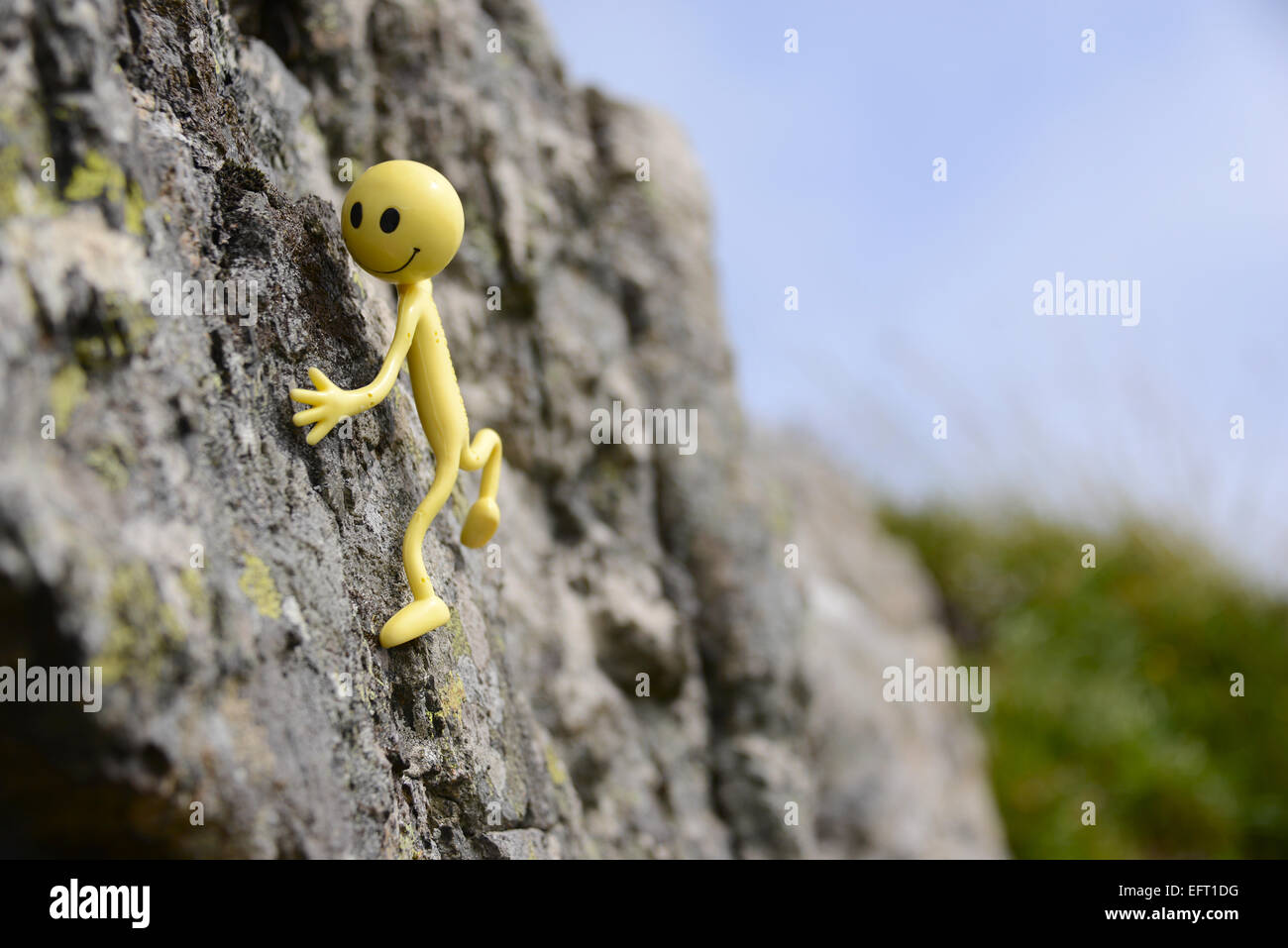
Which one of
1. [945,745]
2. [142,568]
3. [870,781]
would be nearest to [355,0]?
[142,568]

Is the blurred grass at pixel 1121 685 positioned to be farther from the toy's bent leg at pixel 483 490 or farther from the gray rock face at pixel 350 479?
the toy's bent leg at pixel 483 490

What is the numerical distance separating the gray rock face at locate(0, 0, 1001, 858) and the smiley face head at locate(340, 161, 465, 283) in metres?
0.12

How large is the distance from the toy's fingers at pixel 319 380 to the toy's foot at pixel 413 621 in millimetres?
352

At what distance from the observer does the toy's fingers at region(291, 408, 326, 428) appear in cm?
126

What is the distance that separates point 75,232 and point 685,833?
80.8 inches

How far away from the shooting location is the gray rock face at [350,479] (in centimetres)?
100

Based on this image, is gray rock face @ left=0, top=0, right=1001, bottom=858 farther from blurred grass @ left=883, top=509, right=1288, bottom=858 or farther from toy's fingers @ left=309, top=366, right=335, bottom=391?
blurred grass @ left=883, top=509, right=1288, bottom=858

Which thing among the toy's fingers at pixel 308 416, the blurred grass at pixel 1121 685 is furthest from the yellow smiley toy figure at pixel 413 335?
the blurred grass at pixel 1121 685

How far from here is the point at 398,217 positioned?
134cm

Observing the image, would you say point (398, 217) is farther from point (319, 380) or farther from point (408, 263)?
point (319, 380)

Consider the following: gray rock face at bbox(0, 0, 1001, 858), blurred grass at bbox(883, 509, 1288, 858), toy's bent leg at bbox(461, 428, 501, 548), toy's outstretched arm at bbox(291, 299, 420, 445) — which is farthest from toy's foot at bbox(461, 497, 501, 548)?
blurred grass at bbox(883, 509, 1288, 858)

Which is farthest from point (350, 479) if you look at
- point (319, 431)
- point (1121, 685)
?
point (1121, 685)
